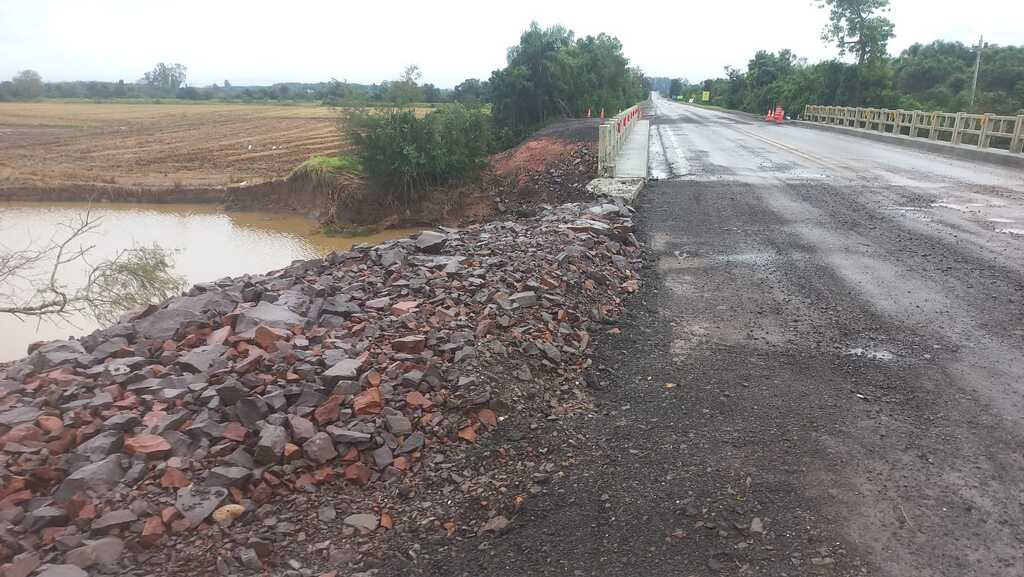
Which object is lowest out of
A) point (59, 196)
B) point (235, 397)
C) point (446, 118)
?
point (59, 196)

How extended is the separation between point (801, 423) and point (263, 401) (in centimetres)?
358

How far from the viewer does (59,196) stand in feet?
103

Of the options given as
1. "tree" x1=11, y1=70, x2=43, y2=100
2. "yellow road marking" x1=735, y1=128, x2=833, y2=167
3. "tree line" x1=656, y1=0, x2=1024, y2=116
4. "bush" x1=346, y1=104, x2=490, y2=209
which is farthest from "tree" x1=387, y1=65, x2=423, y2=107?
"tree" x1=11, y1=70, x2=43, y2=100

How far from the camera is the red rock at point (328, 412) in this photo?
→ 4262 mm

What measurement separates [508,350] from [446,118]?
2076cm

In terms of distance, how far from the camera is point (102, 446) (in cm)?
406

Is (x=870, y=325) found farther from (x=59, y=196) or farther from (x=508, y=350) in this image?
(x=59, y=196)

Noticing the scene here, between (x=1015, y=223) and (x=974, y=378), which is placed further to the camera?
(x=1015, y=223)

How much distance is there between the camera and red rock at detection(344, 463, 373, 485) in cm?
392

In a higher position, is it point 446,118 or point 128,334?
point 446,118

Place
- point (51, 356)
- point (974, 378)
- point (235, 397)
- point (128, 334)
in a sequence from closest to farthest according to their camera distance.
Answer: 1. point (235, 397)
2. point (974, 378)
3. point (51, 356)
4. point (128, 334)

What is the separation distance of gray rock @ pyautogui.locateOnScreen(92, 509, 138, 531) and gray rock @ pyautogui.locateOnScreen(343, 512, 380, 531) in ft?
3.75

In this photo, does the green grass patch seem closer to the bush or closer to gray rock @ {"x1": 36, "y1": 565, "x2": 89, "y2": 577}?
the bush

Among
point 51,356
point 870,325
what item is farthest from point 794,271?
point 51,356
